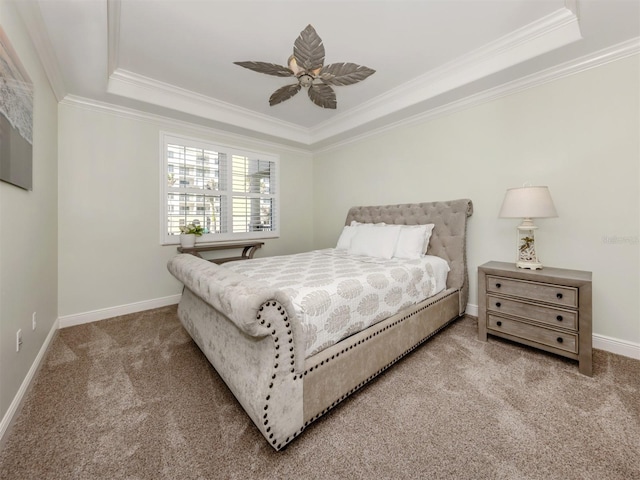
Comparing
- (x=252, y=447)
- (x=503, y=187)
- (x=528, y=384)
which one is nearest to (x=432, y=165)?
(x=503, y=187)

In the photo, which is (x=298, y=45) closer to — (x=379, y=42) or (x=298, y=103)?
(x=379, y=42)

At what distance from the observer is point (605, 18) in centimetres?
182

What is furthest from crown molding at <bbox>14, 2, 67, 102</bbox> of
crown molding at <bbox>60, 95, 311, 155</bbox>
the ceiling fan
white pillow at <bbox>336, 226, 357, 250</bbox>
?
white pillow at <bbox>336, 226, 357, 250</bbox>

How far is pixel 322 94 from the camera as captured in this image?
7.63 ft

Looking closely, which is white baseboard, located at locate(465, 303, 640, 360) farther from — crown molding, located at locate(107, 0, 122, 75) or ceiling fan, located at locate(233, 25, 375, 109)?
crown molding, located at locate(107, 0, 122, 75)

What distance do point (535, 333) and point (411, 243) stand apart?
4.13ft

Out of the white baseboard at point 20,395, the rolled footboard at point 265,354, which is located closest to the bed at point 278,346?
the rolled footboard at point 265,354

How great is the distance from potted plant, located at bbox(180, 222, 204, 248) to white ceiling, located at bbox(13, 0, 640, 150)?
139 cm

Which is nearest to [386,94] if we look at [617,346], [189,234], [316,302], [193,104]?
[193,104]

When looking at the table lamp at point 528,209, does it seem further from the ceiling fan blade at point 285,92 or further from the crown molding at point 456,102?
the ceiling fan blade at point 285,92

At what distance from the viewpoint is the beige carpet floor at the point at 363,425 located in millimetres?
1158

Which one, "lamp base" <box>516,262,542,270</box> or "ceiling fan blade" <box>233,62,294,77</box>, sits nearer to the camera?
"ceiling fan blade" <box>233,62,294,77</box>

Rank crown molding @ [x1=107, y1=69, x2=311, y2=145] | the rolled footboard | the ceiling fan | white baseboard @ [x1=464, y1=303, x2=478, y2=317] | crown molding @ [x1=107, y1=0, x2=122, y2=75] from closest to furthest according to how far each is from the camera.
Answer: the rolled footboard, the ceiling fan, crown molding @ [x1=107, y1=0, x2=122, y2=75], crown molding @ [x1=107, y1=69, x2=311, y2=145], white baseboard @ [x1=464, y1=303, x2=478, y2=317]

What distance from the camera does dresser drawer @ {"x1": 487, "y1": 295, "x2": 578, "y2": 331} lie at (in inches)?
75.4
